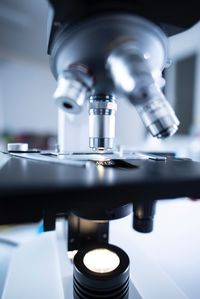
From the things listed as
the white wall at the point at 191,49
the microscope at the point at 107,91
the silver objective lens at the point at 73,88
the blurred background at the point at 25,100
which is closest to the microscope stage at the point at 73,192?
the microscope at the point at 107,91

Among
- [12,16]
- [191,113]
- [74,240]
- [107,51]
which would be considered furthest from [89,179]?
[191,113]

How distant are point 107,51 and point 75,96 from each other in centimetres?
10

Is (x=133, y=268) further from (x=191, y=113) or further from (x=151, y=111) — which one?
(x=191, y=113)

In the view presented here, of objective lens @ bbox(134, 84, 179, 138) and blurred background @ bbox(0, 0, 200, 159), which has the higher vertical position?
blurred background @ bbox(0, 0, 200, 159)

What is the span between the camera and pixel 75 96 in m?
0.35

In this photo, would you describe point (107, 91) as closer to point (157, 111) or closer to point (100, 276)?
point (157, 111)

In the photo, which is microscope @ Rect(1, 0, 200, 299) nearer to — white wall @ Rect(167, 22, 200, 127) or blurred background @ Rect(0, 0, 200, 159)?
blurred background @ Rect(0, 0, 200, 159)

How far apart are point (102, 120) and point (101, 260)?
336 mm

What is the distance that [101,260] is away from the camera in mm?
490

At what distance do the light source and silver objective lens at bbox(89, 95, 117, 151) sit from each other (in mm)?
265

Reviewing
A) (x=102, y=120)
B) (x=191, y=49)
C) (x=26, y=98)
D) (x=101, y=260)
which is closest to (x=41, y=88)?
(x=26, y=98)

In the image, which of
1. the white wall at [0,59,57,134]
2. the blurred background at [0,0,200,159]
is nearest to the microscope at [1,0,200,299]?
the blurred background at [0,0,200,159]

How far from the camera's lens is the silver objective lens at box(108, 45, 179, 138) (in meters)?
0.33

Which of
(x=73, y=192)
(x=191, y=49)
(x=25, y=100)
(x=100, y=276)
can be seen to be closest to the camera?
(x=73, y=192)
